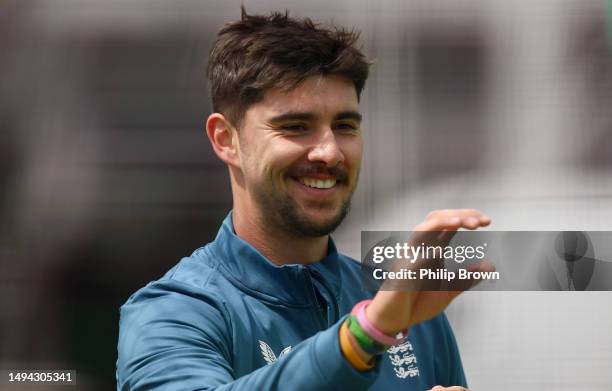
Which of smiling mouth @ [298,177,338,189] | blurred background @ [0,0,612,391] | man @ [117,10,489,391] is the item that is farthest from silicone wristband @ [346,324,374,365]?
blurred background @ [0,0,612,391]

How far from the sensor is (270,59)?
1.22m

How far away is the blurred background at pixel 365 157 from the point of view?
147cm

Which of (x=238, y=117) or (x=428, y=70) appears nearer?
(x=238, y=117)

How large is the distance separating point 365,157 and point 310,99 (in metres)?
0.36

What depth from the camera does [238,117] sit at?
49.3 inches

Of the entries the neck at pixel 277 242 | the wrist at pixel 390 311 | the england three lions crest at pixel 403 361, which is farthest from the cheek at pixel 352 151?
the wrist at pixel 390 311

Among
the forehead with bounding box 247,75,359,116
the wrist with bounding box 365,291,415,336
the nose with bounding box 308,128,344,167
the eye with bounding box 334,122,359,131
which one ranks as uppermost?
the forehead with bounding box 247,75,359,116

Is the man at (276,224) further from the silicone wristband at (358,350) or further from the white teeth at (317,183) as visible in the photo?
the silicone wristband at (358,350)

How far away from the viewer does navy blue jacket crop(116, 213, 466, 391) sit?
99 centimetres

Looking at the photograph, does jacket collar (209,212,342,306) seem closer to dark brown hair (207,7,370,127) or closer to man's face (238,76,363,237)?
man's face (238,76,363,237)

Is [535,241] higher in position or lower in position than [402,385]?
higher

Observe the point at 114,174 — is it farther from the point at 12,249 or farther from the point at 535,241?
the point at 535,241

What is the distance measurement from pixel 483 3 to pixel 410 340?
0.59m

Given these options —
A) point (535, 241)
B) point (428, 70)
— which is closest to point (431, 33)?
point (428, 70)
